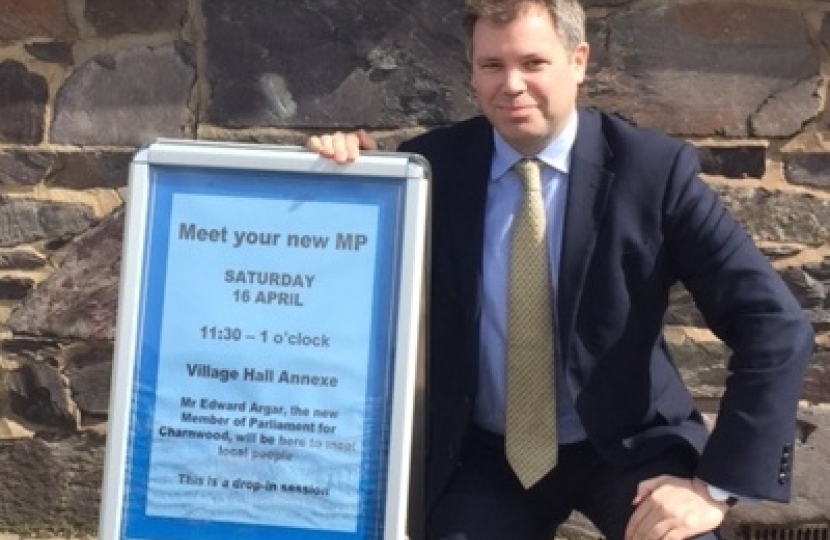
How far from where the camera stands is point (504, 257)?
2873mm

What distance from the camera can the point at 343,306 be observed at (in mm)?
2695

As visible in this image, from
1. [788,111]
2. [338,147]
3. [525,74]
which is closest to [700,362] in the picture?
[788,111]

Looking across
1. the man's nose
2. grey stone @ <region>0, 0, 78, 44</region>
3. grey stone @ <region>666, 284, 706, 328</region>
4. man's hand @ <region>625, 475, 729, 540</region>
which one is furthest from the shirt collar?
grey stone @ <region>0, 0, 78, 44</region>

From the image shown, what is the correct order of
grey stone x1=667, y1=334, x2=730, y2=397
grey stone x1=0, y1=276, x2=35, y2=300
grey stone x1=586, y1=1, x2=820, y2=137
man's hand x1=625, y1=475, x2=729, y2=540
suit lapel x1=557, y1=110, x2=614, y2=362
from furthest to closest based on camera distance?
grey stone x1=0, y1=276, x2=35, y2=300, grey stone x1=667, y1=334, x2=730, y2=397, grey stone x1=586, y1=1, x2=820, y2=137, suit lapel x1=557, y1=110, x2=614, y2=362, man's hand x1=625, y1=475, x2=729, y2=540

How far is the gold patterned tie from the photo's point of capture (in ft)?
9.28

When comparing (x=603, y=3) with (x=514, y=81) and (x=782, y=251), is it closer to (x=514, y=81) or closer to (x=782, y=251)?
(x=782, y=251)

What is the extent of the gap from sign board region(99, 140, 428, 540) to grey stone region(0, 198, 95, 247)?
1.22m

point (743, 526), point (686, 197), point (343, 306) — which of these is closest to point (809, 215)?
point (743, 526)

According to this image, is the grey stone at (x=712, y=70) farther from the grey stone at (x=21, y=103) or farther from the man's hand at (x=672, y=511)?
the grey stone at (x=21, y=103)

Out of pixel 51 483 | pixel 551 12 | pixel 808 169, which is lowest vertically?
pixel 51 483

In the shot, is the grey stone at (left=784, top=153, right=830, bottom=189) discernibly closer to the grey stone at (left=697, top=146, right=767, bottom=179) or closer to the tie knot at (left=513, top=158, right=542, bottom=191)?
the grey stone at (left=697, top=146, right=767, bottom=179)

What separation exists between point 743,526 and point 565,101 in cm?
153

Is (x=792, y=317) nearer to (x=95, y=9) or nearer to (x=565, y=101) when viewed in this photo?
(x=565, y=101)

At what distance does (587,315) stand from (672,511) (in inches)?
15.1
